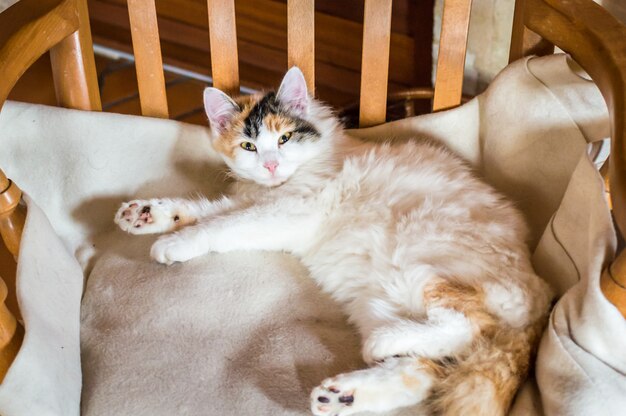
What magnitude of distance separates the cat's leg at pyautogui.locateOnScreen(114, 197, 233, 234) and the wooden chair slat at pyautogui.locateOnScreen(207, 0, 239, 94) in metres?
0.28

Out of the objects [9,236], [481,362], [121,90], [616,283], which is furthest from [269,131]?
[121,90]

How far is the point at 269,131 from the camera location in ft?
4.49

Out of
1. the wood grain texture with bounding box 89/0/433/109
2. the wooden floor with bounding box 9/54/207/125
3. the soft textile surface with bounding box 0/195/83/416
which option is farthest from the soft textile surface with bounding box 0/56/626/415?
the wooden floor with bounding box 9/54/207/125

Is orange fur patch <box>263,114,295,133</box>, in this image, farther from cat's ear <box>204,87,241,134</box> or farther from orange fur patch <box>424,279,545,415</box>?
orange fur patch <box>424,279,545,415</box>

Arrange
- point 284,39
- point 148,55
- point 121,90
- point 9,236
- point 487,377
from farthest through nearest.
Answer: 1. point 121,90
2. point 284,39
3. point 148,55
4. point 9,236
5. point 487,377

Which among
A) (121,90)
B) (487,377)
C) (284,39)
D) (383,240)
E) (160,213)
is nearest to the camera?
(487,377)

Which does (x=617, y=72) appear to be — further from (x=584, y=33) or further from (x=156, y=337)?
(x=156, y=337)

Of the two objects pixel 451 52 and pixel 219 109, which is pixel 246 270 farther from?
pixel 451 52

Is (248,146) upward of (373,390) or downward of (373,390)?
upward

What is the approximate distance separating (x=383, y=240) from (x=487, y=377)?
0.35 m

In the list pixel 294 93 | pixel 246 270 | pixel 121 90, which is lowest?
pixel 121 90

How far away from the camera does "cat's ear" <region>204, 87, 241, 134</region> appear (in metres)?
1.39

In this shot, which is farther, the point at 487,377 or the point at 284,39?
the point at 284,39

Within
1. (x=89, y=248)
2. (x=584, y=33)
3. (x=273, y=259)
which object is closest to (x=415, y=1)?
(x=584, y=33)
